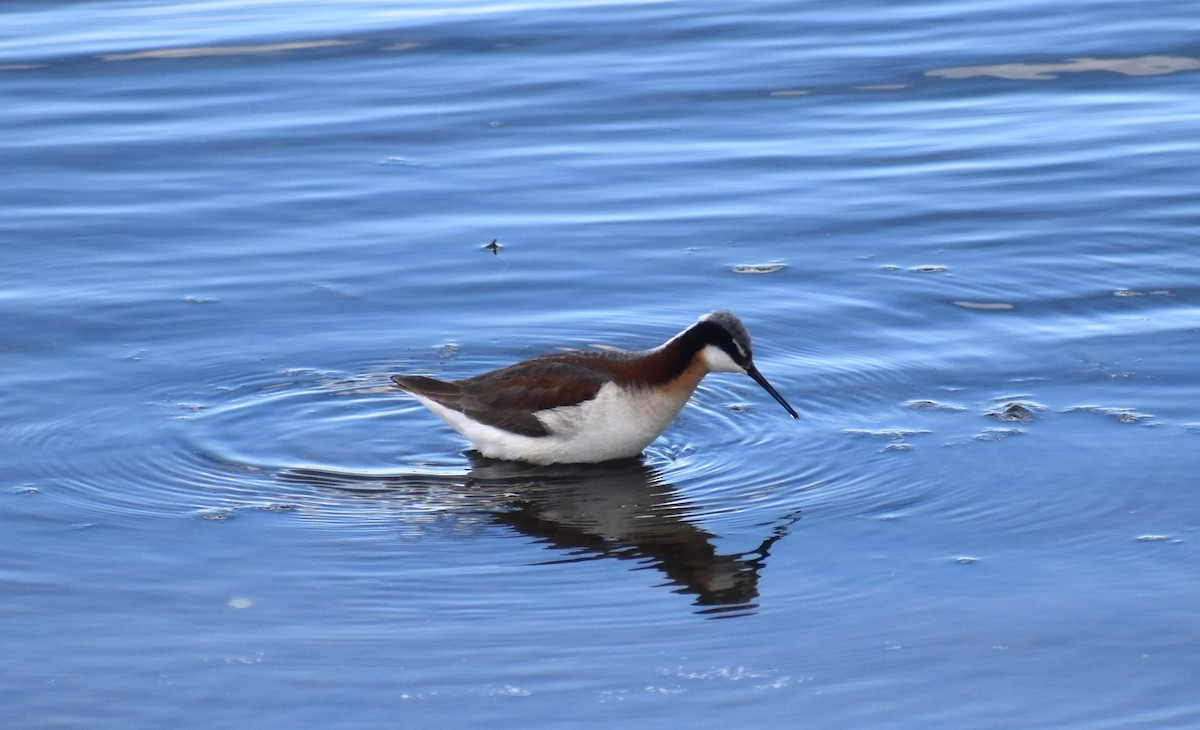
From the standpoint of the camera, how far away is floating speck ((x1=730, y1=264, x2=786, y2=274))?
1223cm

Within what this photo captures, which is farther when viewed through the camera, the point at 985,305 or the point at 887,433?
the point at 985,305

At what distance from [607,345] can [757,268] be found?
1.80 m

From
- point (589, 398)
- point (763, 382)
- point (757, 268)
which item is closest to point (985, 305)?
point (757, 268)

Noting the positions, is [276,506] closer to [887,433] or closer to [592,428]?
[592,428]

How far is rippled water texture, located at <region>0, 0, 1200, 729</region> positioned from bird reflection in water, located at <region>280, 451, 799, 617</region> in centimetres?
4

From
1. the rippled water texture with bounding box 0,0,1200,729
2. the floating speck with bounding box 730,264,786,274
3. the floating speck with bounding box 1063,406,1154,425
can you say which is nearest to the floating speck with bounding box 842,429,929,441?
the rippled water texture with bounding box 0,0,1200,729

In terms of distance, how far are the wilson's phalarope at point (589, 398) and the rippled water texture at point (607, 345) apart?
21 cm

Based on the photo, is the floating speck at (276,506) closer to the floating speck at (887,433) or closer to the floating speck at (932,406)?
the floating speck at (887,433)

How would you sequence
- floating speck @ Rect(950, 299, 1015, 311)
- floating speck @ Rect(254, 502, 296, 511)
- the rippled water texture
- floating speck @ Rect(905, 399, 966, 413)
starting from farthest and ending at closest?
floating speck @ Rect(950, 299, 1015, 311) < floating speck @ Rect(905, 399, 966, 413) < floating speck @ Rect(254, 502, 296, 511) < the rippled water texture

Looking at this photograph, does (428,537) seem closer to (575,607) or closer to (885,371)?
(575,607)

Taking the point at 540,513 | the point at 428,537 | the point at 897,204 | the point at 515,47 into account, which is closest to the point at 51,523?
the point at 428,537

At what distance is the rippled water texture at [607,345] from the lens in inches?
276

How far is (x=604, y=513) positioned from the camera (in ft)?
28.7

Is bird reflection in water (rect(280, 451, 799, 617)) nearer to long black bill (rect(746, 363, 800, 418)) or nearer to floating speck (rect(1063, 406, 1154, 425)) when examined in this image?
long black bill (rect(746, 363, 800, 418))
